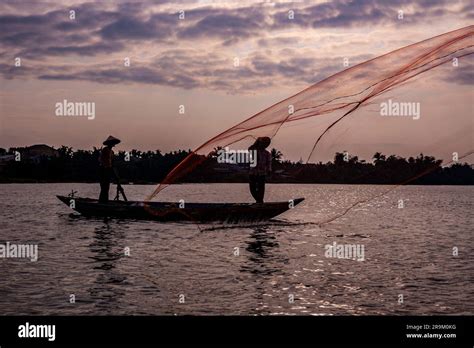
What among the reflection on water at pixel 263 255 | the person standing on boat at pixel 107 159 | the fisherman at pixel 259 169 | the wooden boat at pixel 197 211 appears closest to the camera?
the reflection on water at pixel 263 255

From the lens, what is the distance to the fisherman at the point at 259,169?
99.4 ft

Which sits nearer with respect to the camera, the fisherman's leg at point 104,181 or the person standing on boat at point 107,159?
the person standing on boat at point 107,159

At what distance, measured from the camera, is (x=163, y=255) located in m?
22.5

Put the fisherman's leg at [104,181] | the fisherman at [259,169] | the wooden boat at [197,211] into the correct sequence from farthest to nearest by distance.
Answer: the fisherman's leg at [104,181]
the fisherman at [259,169]
the wooden boat at [197,211]

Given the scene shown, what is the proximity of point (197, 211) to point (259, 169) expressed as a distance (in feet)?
13.1

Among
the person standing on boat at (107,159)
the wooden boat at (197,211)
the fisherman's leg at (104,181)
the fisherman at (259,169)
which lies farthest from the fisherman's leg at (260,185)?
the fisherman's leg at (104,181)

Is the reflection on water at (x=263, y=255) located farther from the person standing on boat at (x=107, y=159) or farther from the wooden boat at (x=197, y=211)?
the person standing on boat at (x=107, y=159)

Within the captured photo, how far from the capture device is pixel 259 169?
30.6m

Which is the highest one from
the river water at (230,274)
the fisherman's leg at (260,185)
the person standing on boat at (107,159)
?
the person standing on boat at (107,159)

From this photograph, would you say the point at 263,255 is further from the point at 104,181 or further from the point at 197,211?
the point at 104,181

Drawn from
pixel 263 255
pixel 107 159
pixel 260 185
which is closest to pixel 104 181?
pixel 107 159

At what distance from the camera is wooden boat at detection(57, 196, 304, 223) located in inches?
1175

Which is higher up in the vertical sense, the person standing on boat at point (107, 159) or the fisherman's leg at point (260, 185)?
the person standing on boat at point (107, 159)

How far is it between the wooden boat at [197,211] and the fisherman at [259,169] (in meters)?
1.19
